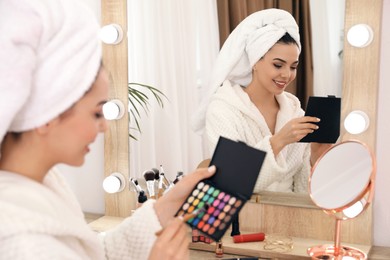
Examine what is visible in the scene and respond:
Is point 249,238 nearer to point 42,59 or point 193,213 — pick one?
point 193,213

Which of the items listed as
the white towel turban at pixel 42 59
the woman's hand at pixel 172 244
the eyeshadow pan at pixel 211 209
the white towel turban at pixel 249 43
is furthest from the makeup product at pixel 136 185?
the white towel turban at pixel 42 59

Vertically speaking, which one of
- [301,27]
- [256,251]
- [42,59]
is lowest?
[256,251]

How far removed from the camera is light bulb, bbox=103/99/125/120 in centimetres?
151

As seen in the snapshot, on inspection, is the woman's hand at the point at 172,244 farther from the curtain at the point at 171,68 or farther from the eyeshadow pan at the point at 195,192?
the curtain at the point at 171,68

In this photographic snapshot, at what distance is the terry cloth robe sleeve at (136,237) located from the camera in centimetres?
91

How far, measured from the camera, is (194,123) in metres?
1.39

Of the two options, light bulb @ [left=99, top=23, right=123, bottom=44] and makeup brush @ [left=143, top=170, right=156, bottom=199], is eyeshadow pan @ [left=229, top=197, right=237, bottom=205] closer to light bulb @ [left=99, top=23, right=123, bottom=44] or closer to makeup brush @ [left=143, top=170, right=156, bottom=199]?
makeup brush @ [left=143, top=170, right=156, bottom=199]

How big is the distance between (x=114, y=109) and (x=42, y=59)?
0.87m

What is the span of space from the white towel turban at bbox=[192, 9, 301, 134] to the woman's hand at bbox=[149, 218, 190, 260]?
588 mm

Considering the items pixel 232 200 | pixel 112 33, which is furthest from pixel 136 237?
pixel 112 33

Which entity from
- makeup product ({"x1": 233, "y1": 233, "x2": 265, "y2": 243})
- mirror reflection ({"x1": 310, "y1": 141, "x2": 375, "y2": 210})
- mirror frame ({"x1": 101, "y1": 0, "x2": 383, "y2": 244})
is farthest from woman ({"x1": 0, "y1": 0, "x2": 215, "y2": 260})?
mirror frame ({"x1": 101, "y1": 0, "x2": 383, "y2": 244})

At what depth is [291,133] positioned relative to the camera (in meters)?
1.23

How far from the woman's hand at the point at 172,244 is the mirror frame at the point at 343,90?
586mm

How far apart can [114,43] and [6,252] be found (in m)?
0.96
